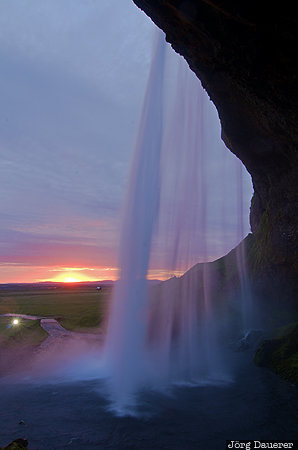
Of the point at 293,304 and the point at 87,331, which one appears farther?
the point at 87,331

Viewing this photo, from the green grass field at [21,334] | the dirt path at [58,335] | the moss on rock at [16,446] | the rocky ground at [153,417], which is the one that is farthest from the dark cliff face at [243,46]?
the green grass field at [21,334]

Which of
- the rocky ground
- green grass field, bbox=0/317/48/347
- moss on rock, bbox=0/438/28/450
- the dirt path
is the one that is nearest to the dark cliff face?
the rocky ground

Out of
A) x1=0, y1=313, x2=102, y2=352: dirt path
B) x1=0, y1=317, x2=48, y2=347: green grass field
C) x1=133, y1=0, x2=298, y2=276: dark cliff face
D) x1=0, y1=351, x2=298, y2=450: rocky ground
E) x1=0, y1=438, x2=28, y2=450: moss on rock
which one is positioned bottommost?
x1=0, y1=313, x2=102, y2=352: dirt path

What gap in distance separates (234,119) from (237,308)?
67.0 ft

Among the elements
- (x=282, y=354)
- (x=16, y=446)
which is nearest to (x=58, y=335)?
(x=282, y=354)

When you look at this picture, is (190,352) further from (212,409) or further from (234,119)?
(234,119)

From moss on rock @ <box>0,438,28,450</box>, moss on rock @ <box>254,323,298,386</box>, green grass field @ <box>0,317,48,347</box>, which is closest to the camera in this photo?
moss on rock @ <box>0,438,28,450</box>

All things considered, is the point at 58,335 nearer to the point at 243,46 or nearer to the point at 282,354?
the point at 282,354

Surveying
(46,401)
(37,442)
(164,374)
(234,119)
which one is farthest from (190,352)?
(234,119)

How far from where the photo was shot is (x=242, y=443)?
9.02 metres

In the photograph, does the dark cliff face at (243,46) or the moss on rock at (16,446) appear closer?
the moss on rock at (16,446)

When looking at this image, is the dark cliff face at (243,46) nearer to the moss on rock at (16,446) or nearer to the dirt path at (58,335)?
the moss on rock at (16,446)

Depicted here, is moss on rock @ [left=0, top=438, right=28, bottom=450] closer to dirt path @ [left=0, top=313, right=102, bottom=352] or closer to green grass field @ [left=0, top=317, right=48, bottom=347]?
dirt path @ [left=0, top=313, right=102, bottom=352]

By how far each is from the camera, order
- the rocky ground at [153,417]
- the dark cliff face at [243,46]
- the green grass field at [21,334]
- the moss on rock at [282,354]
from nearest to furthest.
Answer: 1. the dark cliff face at [243,46]
2. the rocky ground at [153,417]
3. the moss on rock at [282,354]
4. the green grass field at [21,334]
